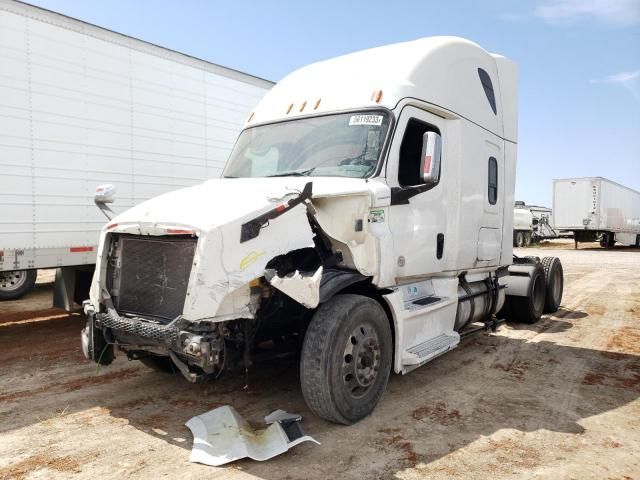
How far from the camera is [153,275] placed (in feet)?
13.5

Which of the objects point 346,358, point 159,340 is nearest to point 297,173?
point 346,358

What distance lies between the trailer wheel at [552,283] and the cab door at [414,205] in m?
4.52

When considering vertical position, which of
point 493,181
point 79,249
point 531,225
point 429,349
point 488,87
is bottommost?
point 429,349

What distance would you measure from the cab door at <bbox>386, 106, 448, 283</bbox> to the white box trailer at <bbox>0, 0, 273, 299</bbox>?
4.54m

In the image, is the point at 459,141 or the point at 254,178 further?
the point at 459,141

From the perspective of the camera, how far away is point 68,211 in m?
7.07

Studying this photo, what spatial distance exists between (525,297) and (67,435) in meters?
6.84

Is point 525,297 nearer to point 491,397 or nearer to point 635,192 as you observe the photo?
point 491,397

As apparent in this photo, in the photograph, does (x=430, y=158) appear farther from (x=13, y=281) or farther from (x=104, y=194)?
(x=13, y=281)

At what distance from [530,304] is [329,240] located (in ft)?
17.1

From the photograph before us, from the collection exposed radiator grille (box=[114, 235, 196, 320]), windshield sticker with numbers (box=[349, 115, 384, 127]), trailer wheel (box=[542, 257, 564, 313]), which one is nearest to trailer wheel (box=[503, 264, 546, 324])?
trailer wheel (box=[542, 257, 564, 313])

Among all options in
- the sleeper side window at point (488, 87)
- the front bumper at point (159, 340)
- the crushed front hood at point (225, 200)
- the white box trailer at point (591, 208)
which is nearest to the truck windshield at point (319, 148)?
the crushed front hood at point (225, 200)

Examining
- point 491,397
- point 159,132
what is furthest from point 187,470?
point 159,132

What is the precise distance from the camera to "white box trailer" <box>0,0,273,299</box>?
6.53 metres
